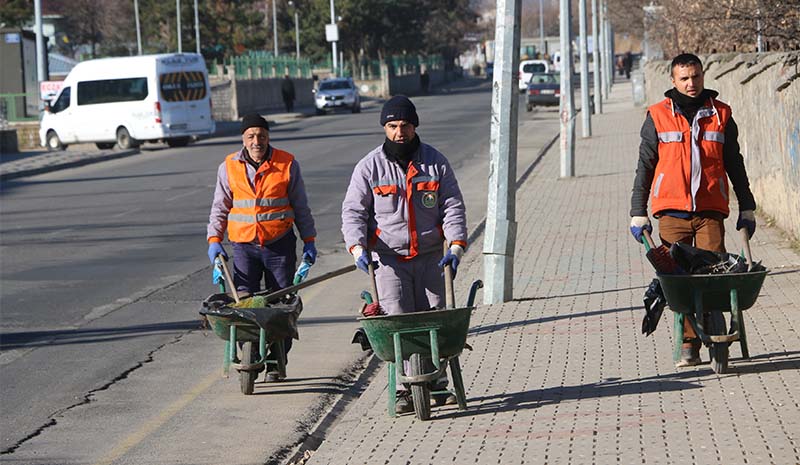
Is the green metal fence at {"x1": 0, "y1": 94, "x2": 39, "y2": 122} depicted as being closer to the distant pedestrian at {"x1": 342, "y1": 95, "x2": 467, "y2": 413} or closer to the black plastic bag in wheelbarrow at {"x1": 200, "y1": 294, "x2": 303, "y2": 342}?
the black plastic bag in wheelbarrow at {"x1": 200, "y1": 294, "x2": 303, "y2": 342}

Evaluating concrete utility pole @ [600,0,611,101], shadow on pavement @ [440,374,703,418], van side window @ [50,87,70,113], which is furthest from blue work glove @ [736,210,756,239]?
concrete utility pole @ [600,0,611,101]

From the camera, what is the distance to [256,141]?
8.39 m

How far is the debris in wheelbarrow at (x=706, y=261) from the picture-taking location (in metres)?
7.62

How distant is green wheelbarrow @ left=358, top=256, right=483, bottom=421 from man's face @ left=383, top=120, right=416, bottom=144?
748 mm

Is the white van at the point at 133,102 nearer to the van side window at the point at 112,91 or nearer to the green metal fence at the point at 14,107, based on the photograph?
the van side window at the point at 112,91

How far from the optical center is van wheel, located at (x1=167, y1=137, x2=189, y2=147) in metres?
39.8

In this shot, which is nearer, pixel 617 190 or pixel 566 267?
pixel 566 267

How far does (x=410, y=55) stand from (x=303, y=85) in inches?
1042

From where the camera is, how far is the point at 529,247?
14906 mm

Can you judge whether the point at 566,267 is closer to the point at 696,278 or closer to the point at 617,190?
the point at 696,278

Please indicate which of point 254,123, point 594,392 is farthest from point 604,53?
point 594,392

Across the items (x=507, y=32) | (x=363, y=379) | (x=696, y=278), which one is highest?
(x=507, y=32)

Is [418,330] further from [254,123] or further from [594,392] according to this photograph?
[254,123]

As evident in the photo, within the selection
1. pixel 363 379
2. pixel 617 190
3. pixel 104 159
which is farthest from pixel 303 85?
pixel 363 379
